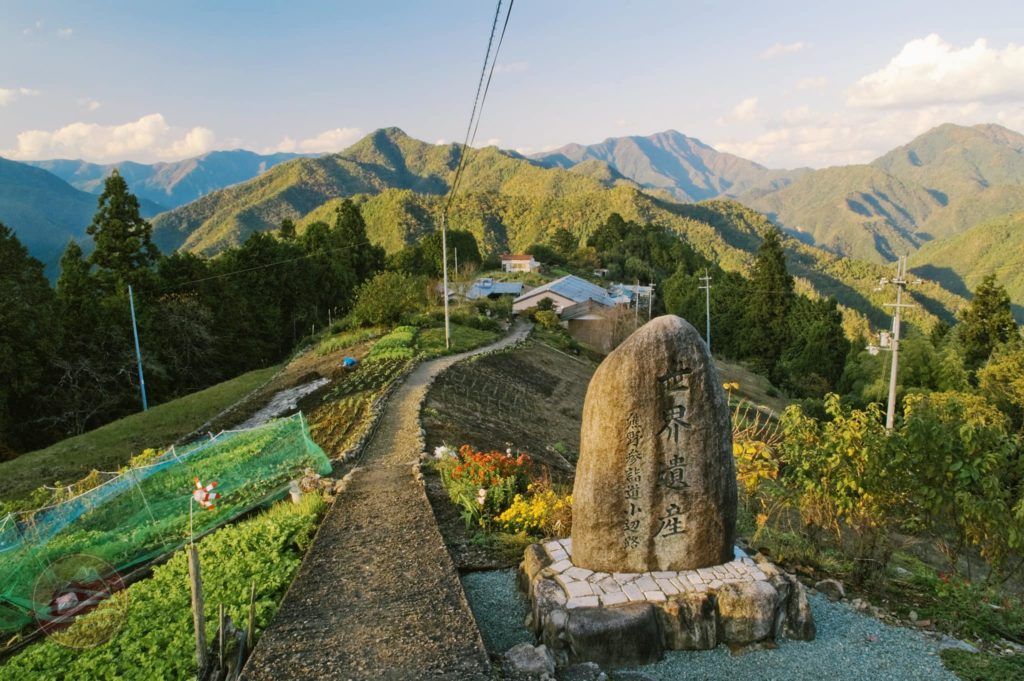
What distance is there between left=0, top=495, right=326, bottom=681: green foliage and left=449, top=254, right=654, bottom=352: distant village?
34.7 meters

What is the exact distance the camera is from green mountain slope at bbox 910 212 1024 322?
5369 inches

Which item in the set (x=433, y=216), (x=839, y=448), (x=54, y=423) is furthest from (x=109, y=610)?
(x=433, y=216)

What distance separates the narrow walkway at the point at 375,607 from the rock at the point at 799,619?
329 centimetres

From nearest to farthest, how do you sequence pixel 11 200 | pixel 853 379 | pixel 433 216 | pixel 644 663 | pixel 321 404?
pixel 644 663 < pixel 321 404 < pixel 853 379 < pixel 433 216 < pixel 11 200

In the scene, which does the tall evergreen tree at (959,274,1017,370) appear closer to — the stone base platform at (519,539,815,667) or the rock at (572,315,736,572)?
the stone base platform at (519,539,815,667)

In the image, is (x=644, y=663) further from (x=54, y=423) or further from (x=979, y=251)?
(x=979, y=251)

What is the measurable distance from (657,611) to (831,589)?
274 cm

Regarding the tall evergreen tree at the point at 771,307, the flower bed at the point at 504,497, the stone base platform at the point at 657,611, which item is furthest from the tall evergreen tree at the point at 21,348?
the tall evergreen tree at the point at 771,307

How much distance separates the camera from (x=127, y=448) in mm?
18609

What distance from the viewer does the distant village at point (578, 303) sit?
43.9 metres

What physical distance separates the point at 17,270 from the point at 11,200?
151190 millimetres

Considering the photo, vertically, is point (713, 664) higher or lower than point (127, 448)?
higher

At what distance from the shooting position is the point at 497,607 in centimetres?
692

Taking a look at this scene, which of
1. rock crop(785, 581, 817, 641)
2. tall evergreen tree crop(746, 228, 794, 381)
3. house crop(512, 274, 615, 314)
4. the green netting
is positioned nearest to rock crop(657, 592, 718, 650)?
rock crop(785, 581, 817, 641)
